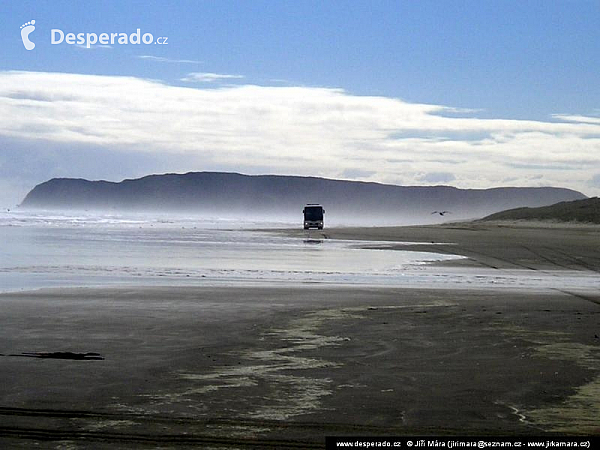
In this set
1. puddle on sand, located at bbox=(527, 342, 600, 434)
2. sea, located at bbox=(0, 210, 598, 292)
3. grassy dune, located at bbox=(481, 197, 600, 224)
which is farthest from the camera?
grassy dune, located at bbox=(481, 197, 600, 224)

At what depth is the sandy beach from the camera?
747cm

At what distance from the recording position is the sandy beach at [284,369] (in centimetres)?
747

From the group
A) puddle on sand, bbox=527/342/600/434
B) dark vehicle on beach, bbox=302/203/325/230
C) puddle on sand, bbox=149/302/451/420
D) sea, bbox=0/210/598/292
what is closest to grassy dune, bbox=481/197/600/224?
Answer: dark vehicle on beach, bbox=302/203/325/230

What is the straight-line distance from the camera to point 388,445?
6508mm

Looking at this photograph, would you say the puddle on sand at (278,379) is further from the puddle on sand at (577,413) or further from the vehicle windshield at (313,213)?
the vehicle windshield at (313,213)

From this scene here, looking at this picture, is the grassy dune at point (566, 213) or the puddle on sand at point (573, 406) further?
the grassy dune at point (566, 213)

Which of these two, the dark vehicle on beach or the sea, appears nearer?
the sea

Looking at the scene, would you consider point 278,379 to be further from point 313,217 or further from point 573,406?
point 313,217

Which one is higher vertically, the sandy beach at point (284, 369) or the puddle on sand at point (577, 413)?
the sandy beach at point (284, 369)

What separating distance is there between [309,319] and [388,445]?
27.9 ft

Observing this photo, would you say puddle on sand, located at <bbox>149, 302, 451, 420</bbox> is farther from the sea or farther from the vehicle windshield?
the vehicle windshield

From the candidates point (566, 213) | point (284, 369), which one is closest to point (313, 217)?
point (566, 213)

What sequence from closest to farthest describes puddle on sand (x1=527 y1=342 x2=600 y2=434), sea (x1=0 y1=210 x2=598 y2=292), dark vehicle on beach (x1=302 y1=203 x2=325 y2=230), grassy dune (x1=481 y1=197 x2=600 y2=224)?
puddle on sand (x1=527 y1=342 x2=600 y2=434) < sea (x1=0 y1=210 x2=598 y2=292) < dark vehicle on beach (x1=302 y1=203 x2=325 y2=230) < grassy dune (x1=481 y1=197 x2=600 y2=224)

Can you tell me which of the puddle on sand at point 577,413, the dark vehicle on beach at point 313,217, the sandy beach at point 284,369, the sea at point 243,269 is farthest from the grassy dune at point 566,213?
the puddle on sand at point 577,413
